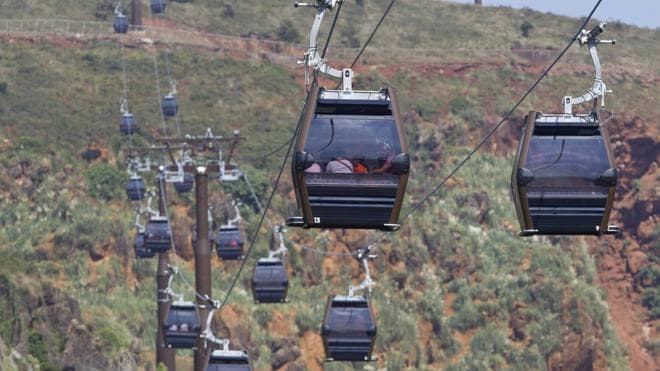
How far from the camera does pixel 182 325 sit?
43.0 meters

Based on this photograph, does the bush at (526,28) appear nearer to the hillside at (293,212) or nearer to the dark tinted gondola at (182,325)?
the hillside at (293,212)

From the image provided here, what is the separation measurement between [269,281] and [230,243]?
165 inches

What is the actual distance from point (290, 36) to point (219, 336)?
128 ft

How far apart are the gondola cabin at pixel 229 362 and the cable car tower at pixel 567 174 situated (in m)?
14.9

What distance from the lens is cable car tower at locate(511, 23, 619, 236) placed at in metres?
20.5

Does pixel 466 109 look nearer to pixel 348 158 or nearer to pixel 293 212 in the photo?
pixel 293 212

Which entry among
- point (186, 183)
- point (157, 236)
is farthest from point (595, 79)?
point (186, 183)

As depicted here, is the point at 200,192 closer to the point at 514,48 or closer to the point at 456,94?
the point at 456,94

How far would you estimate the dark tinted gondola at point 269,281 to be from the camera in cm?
4672

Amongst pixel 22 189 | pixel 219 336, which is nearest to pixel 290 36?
pixel 22 189

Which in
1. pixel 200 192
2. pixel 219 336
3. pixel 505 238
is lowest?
pixel 200 192

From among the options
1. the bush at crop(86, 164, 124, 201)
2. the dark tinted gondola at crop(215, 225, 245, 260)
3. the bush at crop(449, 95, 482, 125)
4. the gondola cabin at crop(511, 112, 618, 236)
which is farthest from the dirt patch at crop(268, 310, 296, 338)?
the gondola cabin at crop(511, 112, 618, 236)

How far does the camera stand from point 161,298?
173 ft

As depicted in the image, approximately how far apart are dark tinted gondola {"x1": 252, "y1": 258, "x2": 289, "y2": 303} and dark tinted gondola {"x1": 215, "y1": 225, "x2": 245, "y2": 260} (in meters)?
3.69
